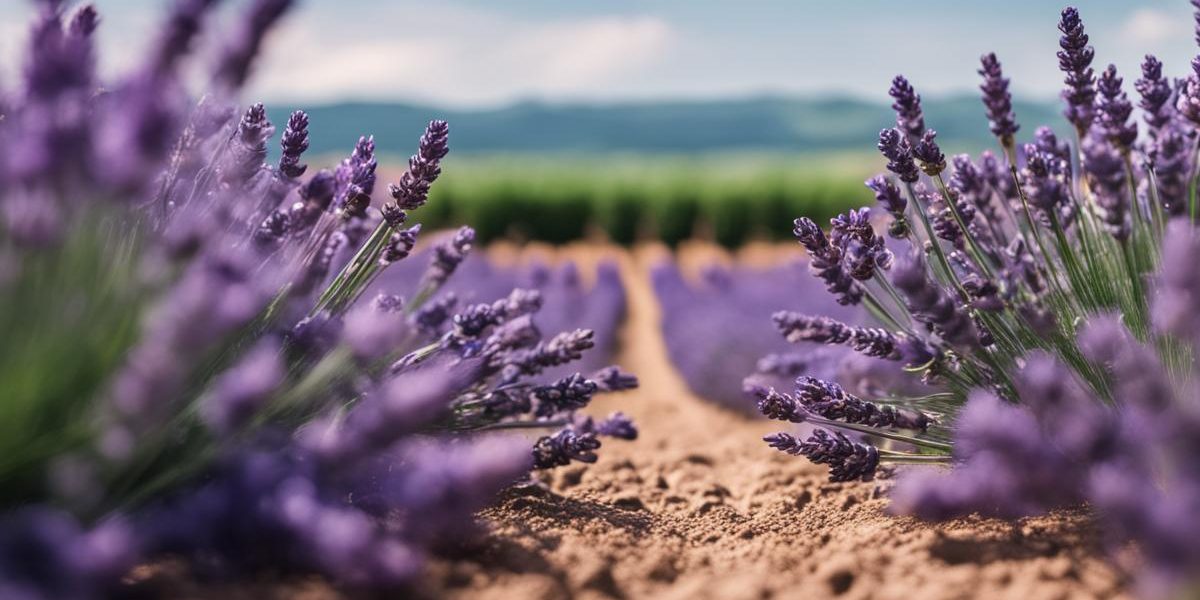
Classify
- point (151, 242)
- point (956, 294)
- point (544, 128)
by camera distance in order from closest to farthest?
1. point (151, 242)
2. point (956, 294)
3. point (544, 128)

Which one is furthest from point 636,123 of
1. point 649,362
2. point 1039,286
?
point 1039,286

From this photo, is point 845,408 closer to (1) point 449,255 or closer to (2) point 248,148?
(1) point 449,255

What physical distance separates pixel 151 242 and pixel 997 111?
171 centimetres

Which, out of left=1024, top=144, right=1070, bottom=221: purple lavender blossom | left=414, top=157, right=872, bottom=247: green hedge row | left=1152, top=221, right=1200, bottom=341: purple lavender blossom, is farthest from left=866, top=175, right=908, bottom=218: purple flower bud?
left=414, top=157, right=872, bottom=247: green hedge row

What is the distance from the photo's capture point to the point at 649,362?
762 cm

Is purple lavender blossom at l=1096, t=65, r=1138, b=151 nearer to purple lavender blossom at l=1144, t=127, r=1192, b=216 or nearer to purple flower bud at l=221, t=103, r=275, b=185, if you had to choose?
purple lavender blossom at l=1144, t=127, r=1192, b=216

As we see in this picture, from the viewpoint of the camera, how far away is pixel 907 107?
2107 mm

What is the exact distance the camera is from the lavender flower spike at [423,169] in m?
2.18

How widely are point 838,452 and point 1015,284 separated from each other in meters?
0.53

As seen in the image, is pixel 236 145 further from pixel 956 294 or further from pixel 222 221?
pixel 956 294

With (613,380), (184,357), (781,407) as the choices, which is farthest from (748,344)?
(184,357)

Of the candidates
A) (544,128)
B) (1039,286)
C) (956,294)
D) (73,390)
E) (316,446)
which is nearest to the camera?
(73,390)

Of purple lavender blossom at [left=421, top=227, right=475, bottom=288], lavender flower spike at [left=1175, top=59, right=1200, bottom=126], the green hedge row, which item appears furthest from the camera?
the green hedge row

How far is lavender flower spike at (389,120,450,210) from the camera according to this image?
2.18 meters
